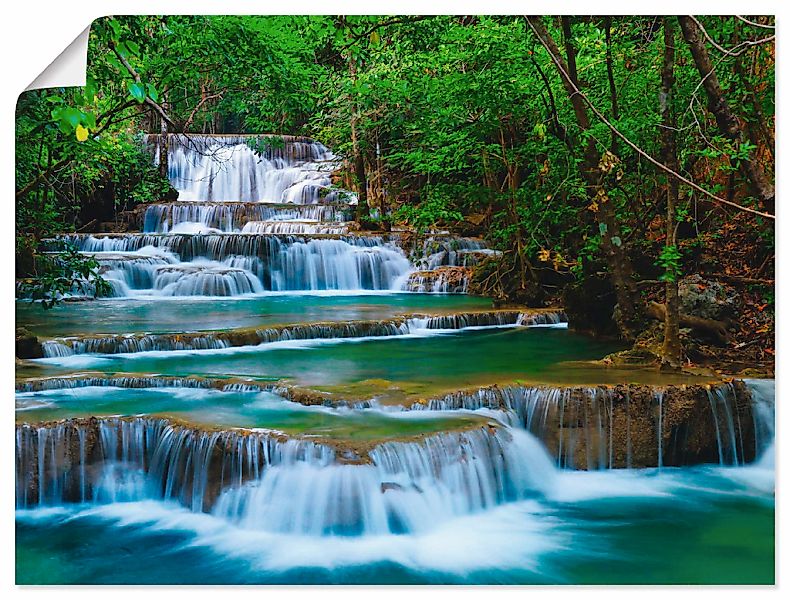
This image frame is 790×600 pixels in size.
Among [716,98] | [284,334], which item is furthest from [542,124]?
[284,334]

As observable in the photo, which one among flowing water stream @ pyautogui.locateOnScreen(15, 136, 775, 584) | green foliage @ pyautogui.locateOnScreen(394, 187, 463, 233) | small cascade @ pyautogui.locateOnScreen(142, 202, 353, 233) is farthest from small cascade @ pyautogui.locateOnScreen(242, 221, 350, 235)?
flowing water stream @ pyautogui.locateOnScreen(15, 136, 775, 584)

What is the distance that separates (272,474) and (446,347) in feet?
7.14

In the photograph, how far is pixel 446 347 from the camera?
18.9 feet

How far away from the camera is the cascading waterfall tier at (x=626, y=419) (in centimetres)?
446

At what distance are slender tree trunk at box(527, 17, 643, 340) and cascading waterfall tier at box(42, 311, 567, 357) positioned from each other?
913 millimetres

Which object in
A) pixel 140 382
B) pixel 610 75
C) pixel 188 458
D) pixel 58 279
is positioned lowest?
pixel 188 458

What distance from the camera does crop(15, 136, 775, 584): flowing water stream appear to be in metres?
3.56

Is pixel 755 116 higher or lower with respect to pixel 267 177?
lower

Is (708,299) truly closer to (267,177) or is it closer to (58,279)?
(58,279)

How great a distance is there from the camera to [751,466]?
13.8 feet

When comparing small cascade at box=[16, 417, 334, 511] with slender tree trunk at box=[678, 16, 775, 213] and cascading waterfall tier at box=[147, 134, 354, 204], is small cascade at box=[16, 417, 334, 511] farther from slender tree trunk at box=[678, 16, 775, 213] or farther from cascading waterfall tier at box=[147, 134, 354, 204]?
cascading waterfall tier at box=[147, 134, 354, 204]

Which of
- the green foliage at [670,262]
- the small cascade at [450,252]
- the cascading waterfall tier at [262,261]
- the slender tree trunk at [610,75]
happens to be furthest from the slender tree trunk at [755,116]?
the cascading waterfall tier at [262,261]

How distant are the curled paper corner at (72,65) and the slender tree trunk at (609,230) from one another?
2725mm
